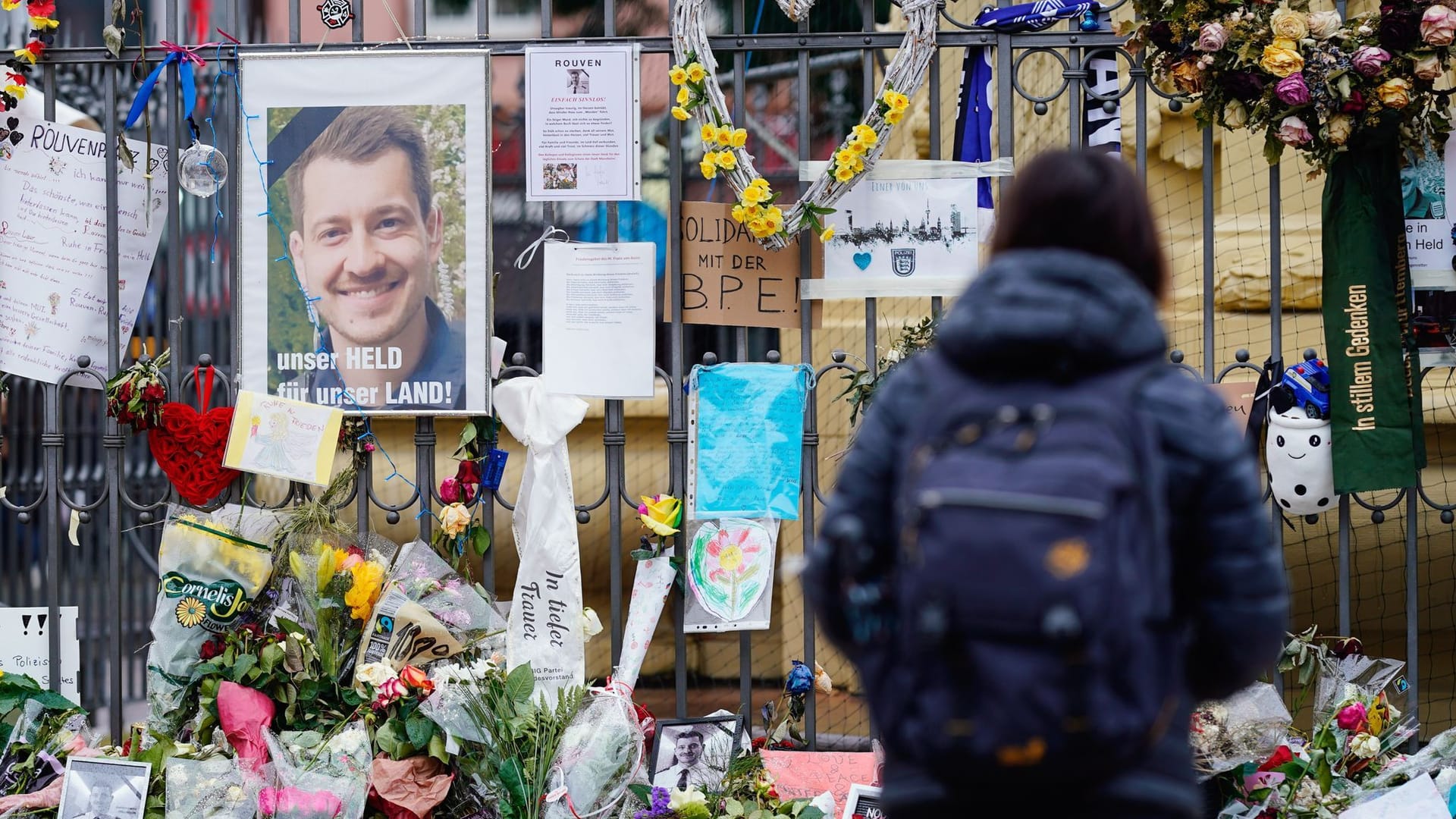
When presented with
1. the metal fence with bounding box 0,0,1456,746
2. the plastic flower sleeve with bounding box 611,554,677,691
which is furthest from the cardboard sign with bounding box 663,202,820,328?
the plastic flower sleeve with bounding box 611,554,677,691

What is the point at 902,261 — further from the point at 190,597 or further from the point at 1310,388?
the point at 190,597

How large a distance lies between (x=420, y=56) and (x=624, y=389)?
1217 millimetres

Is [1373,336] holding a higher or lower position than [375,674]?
higher

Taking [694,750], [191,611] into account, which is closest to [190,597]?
[191,611]

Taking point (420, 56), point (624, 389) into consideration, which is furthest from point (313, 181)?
point (624, 389)

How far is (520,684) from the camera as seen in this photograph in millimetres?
4055

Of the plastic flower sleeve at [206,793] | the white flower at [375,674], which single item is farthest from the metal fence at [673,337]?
the plastic flower sleeve at [206,793]

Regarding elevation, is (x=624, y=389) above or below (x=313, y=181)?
below

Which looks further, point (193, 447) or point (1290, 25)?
point (193, 447)

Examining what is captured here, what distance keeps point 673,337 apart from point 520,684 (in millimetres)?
1169

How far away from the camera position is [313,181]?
4402 millimetres

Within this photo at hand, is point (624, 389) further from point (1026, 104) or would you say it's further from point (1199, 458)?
point (1026, 104)

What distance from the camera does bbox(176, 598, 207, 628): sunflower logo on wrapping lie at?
4207 mm

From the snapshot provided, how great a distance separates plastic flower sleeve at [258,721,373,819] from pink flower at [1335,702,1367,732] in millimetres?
2774
